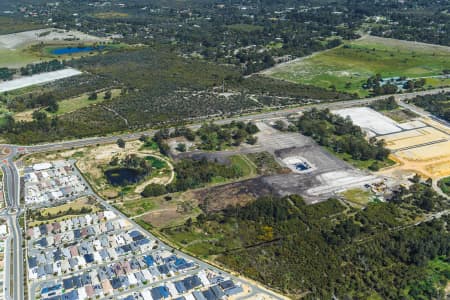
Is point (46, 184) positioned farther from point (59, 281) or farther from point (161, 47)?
point (161, 47)

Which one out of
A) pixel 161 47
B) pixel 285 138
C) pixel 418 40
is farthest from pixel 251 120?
pixel 418 40

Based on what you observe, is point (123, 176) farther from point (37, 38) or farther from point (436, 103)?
point (37, 38)

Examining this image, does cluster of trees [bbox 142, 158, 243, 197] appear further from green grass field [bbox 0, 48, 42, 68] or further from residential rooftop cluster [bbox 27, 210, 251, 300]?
green grass field [bbox 0, 48, 42, 68]


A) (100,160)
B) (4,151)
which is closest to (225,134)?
(100,160)

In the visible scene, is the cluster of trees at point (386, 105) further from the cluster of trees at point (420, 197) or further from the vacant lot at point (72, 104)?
the vacant lot at point (72, 104)

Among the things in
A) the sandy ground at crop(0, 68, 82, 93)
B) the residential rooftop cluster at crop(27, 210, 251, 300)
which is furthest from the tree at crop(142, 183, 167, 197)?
the sandy ground at crop(0, 68, 82, 93)
